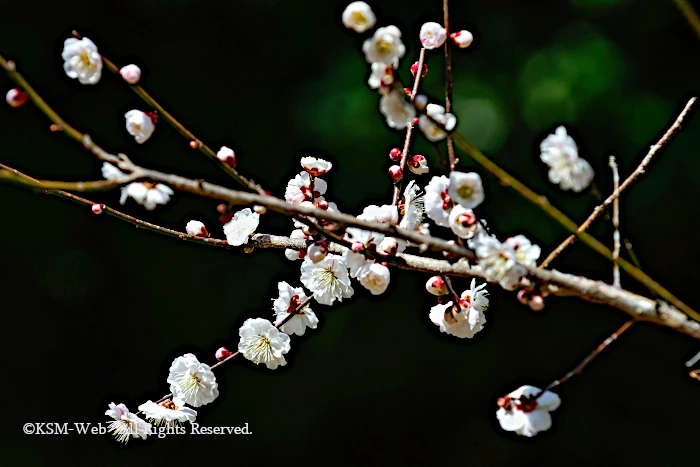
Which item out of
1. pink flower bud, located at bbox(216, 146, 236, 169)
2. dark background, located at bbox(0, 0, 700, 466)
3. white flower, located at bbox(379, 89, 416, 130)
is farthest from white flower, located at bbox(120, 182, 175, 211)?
dark background, located at bbox(0, 0, 700, 466)

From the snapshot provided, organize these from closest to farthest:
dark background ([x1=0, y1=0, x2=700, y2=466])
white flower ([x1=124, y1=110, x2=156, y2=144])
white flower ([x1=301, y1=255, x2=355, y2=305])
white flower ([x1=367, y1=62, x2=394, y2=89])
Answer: white flower ([x1=367, y1=62, x2=394, y2=89]) < white flower ([x1=124, y1=110, x2=156, y2=144]) < white flower ([x1=301, y1=255, x2=355, y2=305]) < dark background ([x1=0, y1=0, x2=700, y2=466])

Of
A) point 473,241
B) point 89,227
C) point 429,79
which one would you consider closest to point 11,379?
point 89,227

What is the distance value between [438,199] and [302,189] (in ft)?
0.55

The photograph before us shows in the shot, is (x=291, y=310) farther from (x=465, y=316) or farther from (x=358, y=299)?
(x=358, y=299)

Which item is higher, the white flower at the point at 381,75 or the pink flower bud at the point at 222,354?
the pink flower bud at the point at 222,354

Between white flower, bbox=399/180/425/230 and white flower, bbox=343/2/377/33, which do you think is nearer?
white flower, bbox=343/2/377/33

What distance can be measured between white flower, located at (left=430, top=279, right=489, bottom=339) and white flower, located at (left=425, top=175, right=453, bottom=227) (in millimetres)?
86

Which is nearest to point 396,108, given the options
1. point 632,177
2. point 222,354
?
point 632,177

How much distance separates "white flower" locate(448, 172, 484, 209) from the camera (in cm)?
47

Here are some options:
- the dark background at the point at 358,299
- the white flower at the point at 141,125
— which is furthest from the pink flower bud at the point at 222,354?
the dark background at the point at 358,299

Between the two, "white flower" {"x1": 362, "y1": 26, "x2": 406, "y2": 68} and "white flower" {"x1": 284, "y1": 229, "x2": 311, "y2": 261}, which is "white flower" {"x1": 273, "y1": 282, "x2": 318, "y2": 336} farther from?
"white flower" {"x1": 362, "y1": 26, "x2": 406, "y2": 68}

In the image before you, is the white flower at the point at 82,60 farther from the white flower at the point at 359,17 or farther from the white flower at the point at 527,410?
the white flower at the point at 527,410

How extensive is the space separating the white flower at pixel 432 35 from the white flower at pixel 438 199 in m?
0.12

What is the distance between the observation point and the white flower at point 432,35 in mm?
587
